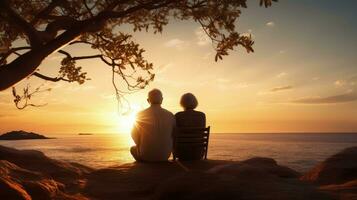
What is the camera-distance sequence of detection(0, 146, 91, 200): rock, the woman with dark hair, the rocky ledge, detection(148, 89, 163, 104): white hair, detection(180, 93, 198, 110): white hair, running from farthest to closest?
detection(180, 93, 198, 110): white hair < the woman with dark hair < detection(148, 89, 163, 104): white hair < detection(0, 146, 91, 200): rock < the rocky ledge

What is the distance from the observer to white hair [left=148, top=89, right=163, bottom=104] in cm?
1335

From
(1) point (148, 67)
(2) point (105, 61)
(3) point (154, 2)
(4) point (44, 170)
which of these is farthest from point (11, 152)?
(3) point (154, 2)

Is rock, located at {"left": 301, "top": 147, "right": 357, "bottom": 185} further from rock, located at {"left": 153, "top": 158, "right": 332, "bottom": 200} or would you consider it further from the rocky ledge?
rock, located at {"left": 153, "top": 158, "right": 332, "bottom": 200}

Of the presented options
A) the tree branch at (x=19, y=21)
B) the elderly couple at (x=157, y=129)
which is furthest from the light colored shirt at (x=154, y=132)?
the tree branch at (x=19, y=21)

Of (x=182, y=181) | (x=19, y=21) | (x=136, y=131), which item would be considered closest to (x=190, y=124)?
(x=136, y=131)

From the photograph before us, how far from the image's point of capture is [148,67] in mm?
13508

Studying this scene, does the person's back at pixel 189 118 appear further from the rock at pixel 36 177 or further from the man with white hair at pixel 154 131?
the rock at pixel 36 177

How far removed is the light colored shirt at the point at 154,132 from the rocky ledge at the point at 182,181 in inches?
29.4

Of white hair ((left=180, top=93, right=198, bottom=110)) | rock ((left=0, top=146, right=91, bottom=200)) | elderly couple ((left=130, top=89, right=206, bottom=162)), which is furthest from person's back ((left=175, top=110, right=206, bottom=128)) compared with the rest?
rock ((left=0, top=146, right=91, bottom=200))

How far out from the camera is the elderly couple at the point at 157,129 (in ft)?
43.2

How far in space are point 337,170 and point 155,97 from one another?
22.3ft

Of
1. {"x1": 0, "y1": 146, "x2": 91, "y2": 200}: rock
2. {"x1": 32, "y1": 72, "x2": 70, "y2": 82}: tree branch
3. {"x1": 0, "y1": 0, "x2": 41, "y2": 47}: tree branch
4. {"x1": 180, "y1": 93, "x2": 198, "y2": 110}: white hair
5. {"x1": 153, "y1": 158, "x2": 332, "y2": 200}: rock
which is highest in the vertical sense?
{"x1": 0, "y1": 0, "x2": 41, "y2": 47}: tree branch

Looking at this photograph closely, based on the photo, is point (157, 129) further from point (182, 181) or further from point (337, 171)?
point (337, 171)

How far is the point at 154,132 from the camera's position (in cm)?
1316
